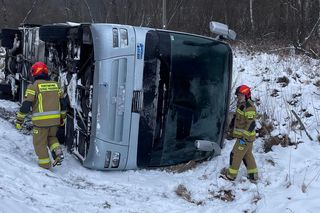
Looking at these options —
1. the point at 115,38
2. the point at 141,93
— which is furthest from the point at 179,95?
the point at 115,38

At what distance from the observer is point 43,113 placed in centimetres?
610

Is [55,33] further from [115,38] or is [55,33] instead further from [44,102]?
[115,38]

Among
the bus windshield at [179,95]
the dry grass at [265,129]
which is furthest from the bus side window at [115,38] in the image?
the dry grass at [265,129]

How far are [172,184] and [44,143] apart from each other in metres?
1.75

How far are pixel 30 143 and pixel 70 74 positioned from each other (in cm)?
129

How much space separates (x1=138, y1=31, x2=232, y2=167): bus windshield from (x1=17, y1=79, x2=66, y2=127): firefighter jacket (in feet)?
3.94

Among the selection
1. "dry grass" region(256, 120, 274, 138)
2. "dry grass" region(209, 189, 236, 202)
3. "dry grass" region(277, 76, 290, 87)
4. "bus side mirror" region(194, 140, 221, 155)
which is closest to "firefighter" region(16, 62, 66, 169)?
"bus side mirror" region(194, 140, 221, 155)

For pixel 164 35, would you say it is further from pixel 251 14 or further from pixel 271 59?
pixel 251 14

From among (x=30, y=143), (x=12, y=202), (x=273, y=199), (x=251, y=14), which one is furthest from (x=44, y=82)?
(x=251, y=14)

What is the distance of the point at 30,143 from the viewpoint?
6902 millimetres

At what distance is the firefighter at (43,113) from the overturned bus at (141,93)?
291mm

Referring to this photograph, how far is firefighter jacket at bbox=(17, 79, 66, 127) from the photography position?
238 inches

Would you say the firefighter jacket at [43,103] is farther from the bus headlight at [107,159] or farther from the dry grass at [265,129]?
the dry grass at [265,129]

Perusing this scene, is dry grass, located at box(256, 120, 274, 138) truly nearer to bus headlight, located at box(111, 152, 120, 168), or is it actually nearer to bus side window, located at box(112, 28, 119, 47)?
bus headlight, located at box(111, 152, 120, 168)
